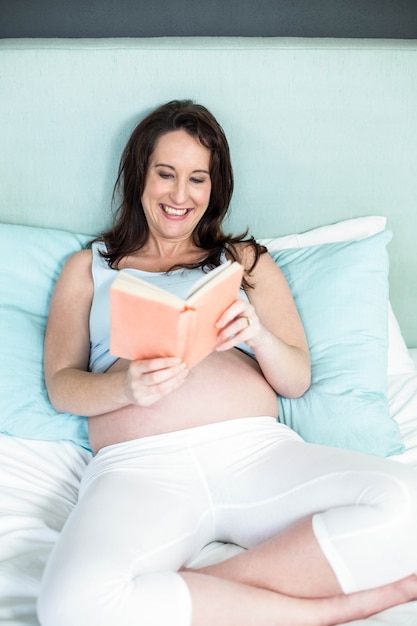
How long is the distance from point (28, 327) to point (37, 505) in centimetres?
48

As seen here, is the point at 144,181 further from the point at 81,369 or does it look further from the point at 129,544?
the point at 129,544

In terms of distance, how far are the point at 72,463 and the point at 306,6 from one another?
149 cm

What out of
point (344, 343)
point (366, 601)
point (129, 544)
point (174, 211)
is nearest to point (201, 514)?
point (129, 544)

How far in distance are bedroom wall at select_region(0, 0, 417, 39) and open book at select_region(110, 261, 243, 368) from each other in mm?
1181

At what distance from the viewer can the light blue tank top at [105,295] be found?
168cm

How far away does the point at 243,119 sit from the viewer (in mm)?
2018

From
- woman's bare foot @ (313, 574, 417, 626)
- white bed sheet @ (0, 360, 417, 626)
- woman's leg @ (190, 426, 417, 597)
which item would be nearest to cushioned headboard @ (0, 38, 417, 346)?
white bed sheet @ (0, 360, 417, 626)

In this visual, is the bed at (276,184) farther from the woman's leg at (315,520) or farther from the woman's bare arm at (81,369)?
the woman's leg at (315,520)

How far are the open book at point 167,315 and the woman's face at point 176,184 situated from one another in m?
0.48

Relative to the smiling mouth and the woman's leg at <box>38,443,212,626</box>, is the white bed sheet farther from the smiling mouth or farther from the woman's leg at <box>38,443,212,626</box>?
the smiling mouth

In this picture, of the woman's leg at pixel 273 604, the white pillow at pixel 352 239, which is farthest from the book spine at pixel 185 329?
the white pillow at pixel 352 239

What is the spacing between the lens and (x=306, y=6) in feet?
7.24

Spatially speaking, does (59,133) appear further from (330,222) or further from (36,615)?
(36,615)

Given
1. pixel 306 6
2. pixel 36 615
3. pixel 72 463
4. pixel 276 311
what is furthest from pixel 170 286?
pixel 306 6
